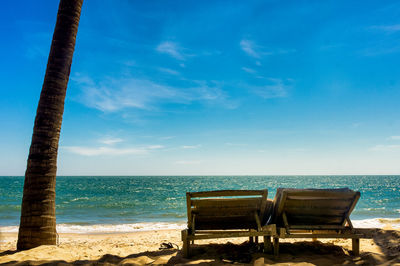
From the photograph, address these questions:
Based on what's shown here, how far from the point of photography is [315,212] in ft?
15.5

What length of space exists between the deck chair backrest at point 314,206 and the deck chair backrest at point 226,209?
30 centimetres

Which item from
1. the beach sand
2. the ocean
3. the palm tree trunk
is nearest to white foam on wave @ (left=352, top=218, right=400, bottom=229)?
the ocean

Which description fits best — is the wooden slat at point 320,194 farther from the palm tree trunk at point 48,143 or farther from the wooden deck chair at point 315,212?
the palm tree trunk at point 48,143

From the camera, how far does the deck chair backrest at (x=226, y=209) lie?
457 cm

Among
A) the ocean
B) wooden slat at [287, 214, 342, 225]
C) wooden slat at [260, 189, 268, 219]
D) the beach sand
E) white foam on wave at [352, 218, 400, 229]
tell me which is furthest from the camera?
the ocean

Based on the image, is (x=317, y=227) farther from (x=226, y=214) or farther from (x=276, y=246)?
(x=226, y=214)

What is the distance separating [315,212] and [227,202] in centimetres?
155

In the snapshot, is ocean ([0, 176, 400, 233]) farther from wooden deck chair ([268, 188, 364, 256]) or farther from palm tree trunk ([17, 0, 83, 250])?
wooden deck chair ([268, 188, 364, 256])

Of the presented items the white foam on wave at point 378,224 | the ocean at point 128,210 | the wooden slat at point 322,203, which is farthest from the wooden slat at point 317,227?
the ocean at point 128,210

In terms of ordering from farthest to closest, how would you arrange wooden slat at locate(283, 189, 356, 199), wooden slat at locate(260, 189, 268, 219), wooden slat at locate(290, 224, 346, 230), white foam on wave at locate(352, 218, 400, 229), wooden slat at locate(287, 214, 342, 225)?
white foam on wave at locate(352, 218, 400, 229)
wooden slat at locate(287, 214, 342, 225)
wooden slat at locate(260, 189, 268, 219)
wooden slat at locate(290, 224, 346, 230)
wooden slat at locate(283, 189, 356, 199)

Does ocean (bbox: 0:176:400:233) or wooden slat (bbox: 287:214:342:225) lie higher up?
wooden slat (bbox: 287:214:342:225)

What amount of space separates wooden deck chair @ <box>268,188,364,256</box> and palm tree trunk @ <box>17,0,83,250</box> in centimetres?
413

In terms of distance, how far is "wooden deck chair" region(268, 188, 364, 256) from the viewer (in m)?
4.41

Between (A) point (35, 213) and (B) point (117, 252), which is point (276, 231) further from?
(A) point (35, 213)
